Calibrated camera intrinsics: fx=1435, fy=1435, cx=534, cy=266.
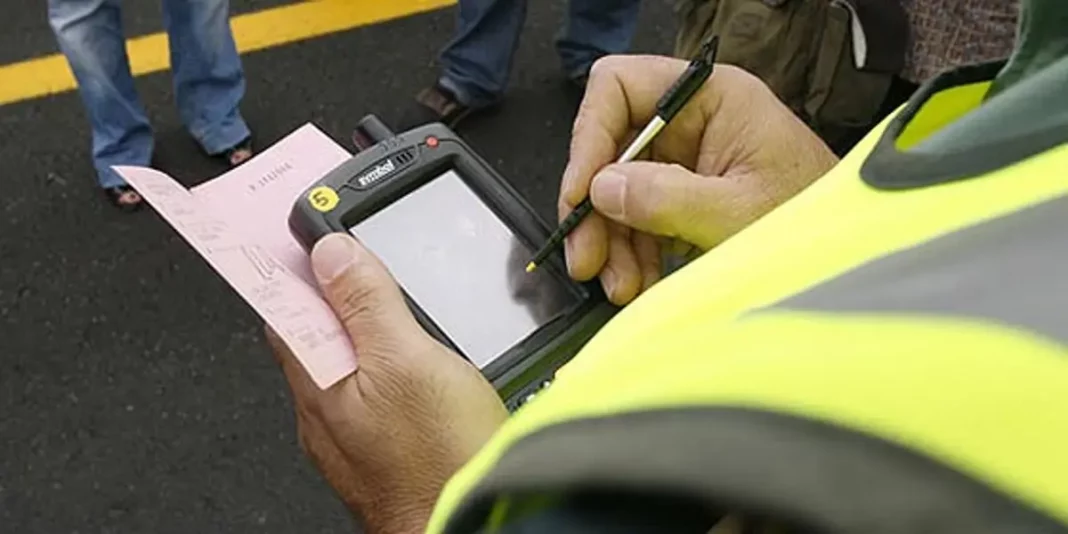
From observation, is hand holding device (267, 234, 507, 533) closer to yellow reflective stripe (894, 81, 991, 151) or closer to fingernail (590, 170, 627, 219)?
fingernail (590, 170, 627, 219)

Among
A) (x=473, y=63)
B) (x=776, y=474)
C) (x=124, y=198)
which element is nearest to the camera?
(x=776, y=474)

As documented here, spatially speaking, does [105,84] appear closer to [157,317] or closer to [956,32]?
[157,317]

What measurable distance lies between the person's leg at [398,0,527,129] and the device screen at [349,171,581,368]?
3.87ft

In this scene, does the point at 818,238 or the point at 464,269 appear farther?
the point at 464,269

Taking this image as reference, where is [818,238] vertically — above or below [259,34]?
above

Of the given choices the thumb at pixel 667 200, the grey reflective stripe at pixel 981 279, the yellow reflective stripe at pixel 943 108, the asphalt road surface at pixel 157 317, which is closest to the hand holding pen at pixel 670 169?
the thumb at pixel 667 200

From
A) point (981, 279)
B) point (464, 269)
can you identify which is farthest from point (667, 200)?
point (981, 279)

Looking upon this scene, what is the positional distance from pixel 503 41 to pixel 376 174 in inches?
48.3

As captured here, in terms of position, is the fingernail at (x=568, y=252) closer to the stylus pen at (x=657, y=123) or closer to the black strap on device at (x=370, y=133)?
the stylus pen at (x=657, y=123)

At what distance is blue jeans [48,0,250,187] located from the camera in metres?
1.81

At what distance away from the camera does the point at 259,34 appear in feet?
7.11

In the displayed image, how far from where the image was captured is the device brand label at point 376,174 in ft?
2.75

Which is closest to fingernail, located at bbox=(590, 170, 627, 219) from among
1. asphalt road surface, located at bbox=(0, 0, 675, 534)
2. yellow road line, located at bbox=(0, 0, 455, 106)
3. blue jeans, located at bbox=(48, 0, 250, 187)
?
asphalt road surface, located at bbox=(0, 0, 675, 534)

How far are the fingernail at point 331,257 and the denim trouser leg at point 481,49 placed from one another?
1272 millimetres
